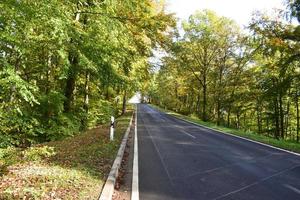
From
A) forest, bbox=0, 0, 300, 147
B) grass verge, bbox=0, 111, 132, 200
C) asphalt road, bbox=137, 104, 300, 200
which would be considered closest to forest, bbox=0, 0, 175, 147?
forest, bbox=0, 0, 300, 147

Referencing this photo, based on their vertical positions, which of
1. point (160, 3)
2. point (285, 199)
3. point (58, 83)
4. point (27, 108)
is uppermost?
point (160, 3)

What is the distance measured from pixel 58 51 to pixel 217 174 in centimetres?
579

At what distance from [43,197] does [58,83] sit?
1532cm

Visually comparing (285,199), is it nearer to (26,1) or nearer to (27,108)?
(26,1)

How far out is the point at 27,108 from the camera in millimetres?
15812

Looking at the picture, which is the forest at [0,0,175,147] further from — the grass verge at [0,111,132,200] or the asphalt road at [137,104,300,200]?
the asphalt road at [137,104,300,200]

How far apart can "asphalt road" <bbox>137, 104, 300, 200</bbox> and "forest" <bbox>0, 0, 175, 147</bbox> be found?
3.66m

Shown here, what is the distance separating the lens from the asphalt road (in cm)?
658

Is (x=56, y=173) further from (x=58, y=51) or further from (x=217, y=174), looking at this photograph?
(x=58, y=51)

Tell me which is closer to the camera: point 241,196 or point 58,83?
point 241,196

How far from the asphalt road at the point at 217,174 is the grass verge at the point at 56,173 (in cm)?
104

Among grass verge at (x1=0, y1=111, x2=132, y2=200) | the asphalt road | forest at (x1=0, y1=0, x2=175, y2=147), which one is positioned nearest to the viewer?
grass verge at (x1=0, y1=111, x2=132, y2=200)

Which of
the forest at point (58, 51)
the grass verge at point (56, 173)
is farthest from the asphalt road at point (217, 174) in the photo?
the forest at point (58, 51)

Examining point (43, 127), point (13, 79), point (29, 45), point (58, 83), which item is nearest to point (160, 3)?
point (58, 83)
